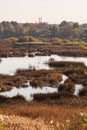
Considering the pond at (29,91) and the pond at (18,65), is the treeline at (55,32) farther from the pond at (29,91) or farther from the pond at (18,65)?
the pond at (29,91)

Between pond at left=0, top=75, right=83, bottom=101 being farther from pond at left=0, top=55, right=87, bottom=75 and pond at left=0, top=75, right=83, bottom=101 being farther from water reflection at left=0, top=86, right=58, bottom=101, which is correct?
pond at left=0, top=55, right=87, bottom=75

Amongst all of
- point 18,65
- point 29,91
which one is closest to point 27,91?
point 29,91

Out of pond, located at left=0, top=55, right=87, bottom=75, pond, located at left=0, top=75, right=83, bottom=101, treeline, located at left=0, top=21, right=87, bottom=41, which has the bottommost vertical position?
treeline, located at left=0, top=21, right=87, bottom=41

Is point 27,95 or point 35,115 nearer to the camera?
point 35,115

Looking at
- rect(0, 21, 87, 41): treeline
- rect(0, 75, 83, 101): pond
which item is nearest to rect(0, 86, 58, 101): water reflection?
rect(0, 75, 83, 101): pond

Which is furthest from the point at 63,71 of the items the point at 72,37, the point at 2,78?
the point at 72,37

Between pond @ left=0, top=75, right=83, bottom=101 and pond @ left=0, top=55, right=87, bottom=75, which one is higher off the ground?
pond @ left=0, top=75, right=83, bottom=101

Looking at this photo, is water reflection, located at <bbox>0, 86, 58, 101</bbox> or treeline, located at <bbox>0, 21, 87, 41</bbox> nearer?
water reflection, located at <bbox>0, 86, 58, 101</bbox>

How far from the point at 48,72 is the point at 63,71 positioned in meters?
2.95

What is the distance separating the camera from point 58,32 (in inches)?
6575

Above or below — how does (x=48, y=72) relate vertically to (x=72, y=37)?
above

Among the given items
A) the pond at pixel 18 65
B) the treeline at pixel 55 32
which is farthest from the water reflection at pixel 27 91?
the treeline at pixel 55 32

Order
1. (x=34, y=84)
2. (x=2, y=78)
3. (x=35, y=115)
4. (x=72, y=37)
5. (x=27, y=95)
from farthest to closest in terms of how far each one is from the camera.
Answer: (x=72, y=37) → (x=2, y=78) → (x=34, y=84) → (x=27, y=95) → (x=35, y=115)

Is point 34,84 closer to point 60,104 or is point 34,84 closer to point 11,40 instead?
point 60,104
